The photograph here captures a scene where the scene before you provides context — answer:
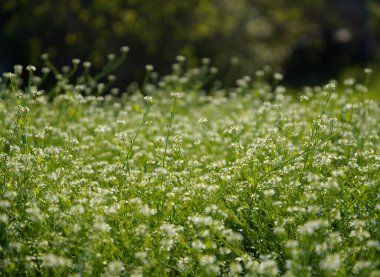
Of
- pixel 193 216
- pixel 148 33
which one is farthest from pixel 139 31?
pixel 193 216

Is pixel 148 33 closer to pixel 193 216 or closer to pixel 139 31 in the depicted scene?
pixel 139 31

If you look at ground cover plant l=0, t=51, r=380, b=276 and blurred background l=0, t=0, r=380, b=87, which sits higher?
blurred background l=0, t=0, r=380, b=87

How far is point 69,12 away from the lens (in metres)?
10.0

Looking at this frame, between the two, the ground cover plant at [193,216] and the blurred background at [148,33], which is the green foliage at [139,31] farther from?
the ground cover plant at [193,216]

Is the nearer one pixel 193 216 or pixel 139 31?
pixel 193 216

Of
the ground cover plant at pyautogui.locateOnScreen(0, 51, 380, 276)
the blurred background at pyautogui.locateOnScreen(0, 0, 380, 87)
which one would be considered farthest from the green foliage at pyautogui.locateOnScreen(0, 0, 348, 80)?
the ground cover plant at pyautogui.locateOnScreen(0, 51, 380, 276)

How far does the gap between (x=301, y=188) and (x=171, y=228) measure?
1.04 metres

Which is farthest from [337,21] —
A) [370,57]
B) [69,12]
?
[69,12]

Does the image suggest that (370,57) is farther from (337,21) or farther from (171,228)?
(171,228)

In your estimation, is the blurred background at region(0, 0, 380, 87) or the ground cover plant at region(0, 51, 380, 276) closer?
the ground cover plant at region(0, 51, 380, 276)

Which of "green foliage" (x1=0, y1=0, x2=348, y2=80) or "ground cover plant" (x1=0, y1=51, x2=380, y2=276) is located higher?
"green foliage" (x1=0, y1=0, x2=348, y2=80)

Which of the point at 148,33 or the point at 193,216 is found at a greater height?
the point at 148,33

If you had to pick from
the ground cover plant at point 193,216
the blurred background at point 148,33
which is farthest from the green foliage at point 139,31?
the ground cover plant at point 193,216

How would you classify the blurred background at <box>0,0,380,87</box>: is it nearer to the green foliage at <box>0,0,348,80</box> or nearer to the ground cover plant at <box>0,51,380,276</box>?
the green foliage at <box>0,0,348,80</box>
